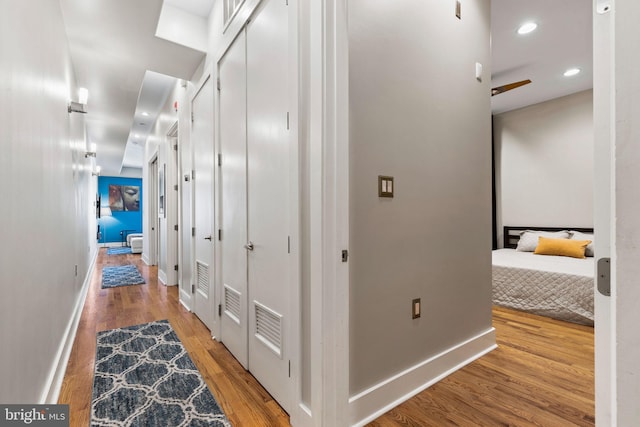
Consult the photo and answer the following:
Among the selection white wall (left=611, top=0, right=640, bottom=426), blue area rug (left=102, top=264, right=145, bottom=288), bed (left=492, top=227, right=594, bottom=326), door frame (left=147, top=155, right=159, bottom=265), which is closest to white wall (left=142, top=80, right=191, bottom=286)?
blue area rug (left=102, top=264, right=145, bottom=288)

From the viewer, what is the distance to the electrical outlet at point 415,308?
175cm

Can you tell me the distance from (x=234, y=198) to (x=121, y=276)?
4.42 metres

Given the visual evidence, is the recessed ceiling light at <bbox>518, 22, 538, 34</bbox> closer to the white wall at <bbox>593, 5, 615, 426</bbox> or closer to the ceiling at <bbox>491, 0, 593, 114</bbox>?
the ceiling at <bbox>491, 0, 593, 114</bbox>

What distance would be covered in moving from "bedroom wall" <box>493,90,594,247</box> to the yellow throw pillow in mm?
735

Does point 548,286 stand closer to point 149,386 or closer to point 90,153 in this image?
point 149,386

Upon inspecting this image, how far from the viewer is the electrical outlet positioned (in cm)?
175

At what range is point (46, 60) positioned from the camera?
175 centimetres

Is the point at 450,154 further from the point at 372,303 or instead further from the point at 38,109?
the point at 38,109

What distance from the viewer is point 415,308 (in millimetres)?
1757

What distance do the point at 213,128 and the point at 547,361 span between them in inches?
129

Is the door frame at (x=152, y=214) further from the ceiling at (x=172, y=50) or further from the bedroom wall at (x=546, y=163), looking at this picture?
the bedroom wall at (x=546, y=163)

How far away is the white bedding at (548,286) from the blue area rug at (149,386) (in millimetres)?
3303

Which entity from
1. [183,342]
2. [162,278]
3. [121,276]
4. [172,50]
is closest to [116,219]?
[121,276]

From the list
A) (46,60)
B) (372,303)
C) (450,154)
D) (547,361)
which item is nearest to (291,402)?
(372,303)
